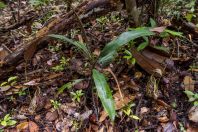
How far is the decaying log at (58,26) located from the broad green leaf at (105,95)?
2.29 feet

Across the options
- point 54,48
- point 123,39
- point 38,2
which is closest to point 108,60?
point 123,39

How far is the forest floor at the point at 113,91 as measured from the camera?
1.95 m

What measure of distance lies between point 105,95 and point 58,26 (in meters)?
0.92

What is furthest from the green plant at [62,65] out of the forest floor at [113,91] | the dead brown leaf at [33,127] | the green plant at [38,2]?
the green plant at [38,2]

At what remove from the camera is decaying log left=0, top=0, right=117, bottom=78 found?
2.29 metres

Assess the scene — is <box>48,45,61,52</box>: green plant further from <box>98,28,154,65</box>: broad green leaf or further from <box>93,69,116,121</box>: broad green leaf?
<box>93,69,116,121</box>: broad green leaf

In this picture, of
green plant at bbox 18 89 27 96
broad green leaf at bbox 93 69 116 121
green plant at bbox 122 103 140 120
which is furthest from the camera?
Answer: green plant at bbox 18 89 27 96

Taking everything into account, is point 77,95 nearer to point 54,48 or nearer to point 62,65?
point 62,65

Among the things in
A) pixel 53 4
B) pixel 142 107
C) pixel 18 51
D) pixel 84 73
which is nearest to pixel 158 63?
pixel 142 107

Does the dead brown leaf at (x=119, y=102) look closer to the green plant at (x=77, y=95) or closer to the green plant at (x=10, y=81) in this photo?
the green plant at (x=77, y=95)

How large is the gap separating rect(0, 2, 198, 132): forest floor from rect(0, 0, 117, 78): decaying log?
53mm

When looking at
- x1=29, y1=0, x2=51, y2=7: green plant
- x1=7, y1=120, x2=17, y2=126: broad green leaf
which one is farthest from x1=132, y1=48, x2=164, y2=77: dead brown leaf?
x1=29, y1=0, x2=51, y2=7: green plant

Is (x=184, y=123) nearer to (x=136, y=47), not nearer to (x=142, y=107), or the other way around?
(x=142, y=107)

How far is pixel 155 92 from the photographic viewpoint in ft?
6.79
